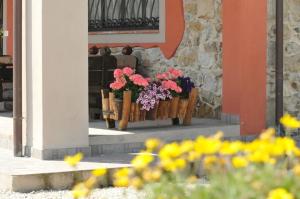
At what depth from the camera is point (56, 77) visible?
731 cm

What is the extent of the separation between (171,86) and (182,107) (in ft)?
1.38

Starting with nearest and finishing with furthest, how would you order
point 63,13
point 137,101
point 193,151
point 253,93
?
1. point 193,151
2. point 63,13
3. point 137,101
4. point 253,93

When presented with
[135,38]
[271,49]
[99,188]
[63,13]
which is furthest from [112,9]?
[99,188]

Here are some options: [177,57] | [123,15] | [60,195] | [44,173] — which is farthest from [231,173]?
[123,15]

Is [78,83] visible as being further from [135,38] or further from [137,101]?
[135,38]

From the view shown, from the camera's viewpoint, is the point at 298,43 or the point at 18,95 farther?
the point at 298,43

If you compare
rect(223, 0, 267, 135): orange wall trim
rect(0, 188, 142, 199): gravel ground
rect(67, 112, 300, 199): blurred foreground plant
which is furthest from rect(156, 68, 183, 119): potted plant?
rect(67, 112, 300, 199): blurred foreground plant

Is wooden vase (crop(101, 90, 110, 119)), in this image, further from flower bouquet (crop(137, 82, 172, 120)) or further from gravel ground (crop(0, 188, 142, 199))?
gravel ground (crop(0, 188, 142, 199))

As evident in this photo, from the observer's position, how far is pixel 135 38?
10484mm

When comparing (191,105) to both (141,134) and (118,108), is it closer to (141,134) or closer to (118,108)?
(141,134)

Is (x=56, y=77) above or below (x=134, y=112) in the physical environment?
above

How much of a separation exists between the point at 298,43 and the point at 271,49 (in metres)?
0.49

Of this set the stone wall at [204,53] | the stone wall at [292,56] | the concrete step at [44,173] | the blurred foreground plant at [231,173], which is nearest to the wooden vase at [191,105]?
the stone wall at [204,53]

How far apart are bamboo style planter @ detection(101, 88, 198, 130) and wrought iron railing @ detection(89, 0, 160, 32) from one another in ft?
6.51
